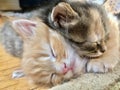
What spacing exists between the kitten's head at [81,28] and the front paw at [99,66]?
0.9 inches

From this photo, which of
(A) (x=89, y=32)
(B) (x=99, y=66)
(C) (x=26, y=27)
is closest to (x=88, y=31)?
(A) (x=89, y=32)

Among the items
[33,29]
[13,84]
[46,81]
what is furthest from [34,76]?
[13,84]

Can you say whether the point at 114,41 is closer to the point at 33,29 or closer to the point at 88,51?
the point at 88,51

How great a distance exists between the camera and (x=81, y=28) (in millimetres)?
800

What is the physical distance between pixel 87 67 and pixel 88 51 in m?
0.07

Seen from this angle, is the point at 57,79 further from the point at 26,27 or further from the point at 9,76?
the point at 9,76

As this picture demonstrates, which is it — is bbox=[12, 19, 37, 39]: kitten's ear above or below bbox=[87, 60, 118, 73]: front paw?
above

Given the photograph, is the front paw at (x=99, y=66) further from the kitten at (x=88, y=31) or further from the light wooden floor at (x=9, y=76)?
the light wooden floor at (x=9, y=76)

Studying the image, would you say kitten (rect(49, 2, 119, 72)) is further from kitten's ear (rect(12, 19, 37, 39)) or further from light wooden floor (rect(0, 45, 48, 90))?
light wooden floor (rect(0, 45, 48, 90))

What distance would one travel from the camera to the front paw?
32.5 inches

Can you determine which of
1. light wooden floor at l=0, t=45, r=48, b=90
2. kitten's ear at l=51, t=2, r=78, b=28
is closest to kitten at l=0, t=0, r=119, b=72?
kitten's ear at l=51, t=2, r=78, b=28

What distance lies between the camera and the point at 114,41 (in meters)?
0.89

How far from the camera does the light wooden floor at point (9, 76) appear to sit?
1.64 m

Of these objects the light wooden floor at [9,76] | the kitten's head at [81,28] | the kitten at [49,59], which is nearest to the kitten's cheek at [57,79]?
the kitten at [49,59]
